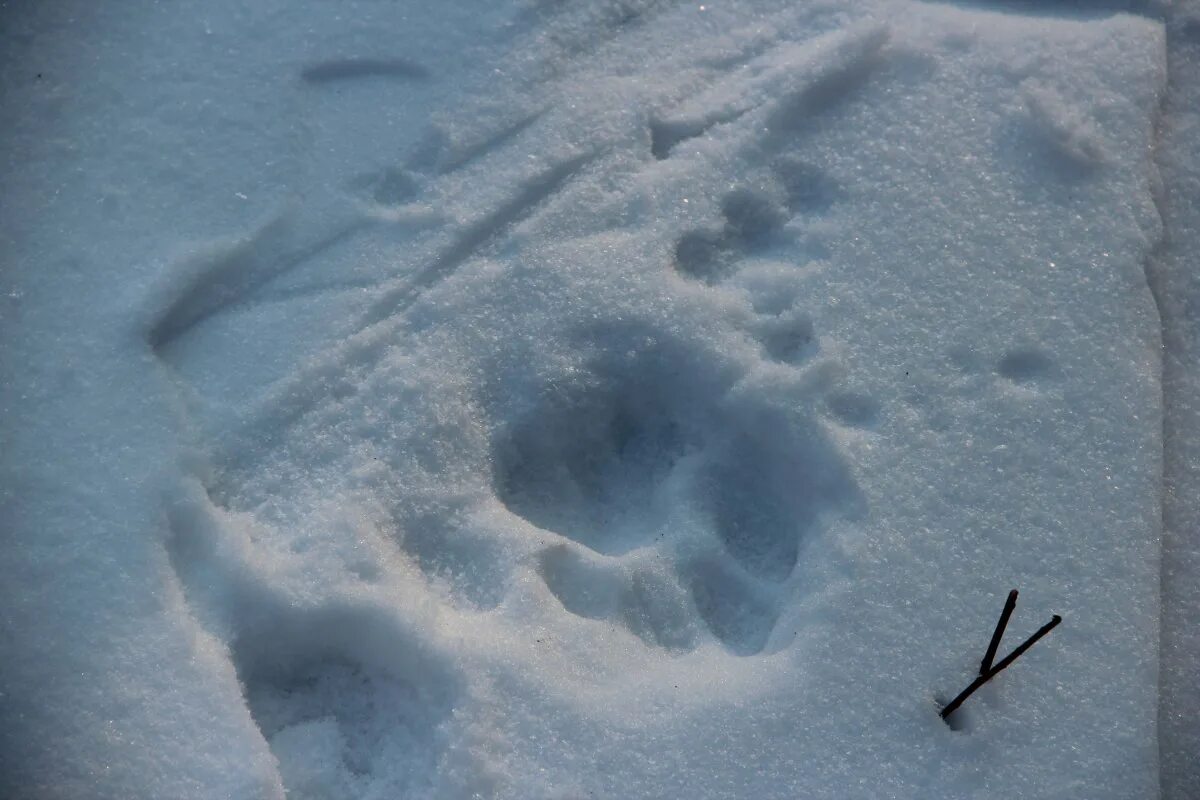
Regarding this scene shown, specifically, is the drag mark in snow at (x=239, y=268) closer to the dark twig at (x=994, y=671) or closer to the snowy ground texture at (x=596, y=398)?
the snowy ground texture at (x=596, y=398)

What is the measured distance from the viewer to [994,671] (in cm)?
129

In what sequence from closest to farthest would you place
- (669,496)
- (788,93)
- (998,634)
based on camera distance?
(998,634) < (669,496) < (788,93)

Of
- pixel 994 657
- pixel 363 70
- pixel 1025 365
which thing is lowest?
pixel 994 657

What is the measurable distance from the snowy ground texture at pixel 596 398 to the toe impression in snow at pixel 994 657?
2 cm

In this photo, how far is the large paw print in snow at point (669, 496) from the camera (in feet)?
4.64

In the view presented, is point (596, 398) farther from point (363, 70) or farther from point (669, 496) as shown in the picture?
point (363, 70)

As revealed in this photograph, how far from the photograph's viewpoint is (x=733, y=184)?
1.60 meters

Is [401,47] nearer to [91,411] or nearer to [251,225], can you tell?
[251,225]

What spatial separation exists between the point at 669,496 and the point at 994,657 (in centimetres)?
49

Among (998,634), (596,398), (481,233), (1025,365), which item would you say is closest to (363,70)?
(481,233)

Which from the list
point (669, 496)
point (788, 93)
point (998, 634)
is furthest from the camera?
point (788, 93)

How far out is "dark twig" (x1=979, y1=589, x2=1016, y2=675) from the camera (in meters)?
1.22

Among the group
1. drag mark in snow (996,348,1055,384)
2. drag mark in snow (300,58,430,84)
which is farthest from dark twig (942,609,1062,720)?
drag mark in snow (300,58,430,84)

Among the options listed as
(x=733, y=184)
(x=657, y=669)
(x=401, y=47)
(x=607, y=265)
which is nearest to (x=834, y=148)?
(x=733, y=184)
